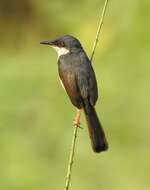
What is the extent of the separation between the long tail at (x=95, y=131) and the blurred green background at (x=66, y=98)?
11.9ft

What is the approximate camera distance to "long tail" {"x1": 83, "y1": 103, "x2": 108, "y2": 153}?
15.8 feet

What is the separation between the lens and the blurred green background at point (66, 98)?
9172mm

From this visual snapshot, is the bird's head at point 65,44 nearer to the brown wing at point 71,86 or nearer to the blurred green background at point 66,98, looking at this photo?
the brown wing at point 71,86

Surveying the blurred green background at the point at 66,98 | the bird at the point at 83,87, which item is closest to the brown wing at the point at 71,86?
the bird at the point at 83,87

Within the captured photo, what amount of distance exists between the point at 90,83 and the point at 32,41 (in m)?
7.52

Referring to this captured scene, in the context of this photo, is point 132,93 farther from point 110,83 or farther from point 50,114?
point 50,114

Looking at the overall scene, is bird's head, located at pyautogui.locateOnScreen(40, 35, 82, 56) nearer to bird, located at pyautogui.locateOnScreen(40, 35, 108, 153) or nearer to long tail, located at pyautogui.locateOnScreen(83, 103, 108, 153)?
bird, located at pyautogui.locateOnScreen(40, 35, 108, 153)

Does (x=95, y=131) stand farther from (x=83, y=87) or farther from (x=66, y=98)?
(x=66, y=98)

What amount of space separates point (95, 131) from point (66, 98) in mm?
5515

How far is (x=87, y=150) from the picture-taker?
30.6 feet

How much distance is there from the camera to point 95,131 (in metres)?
5.12

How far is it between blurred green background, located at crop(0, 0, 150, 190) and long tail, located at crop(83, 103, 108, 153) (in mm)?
3628

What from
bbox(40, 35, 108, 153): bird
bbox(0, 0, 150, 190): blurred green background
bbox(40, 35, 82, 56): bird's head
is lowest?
bbox(40, 35, 108, 153): bird

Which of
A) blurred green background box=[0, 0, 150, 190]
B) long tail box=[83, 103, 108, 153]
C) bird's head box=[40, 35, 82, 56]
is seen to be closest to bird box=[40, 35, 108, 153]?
long tail box=[83, 103, 108, 153]
